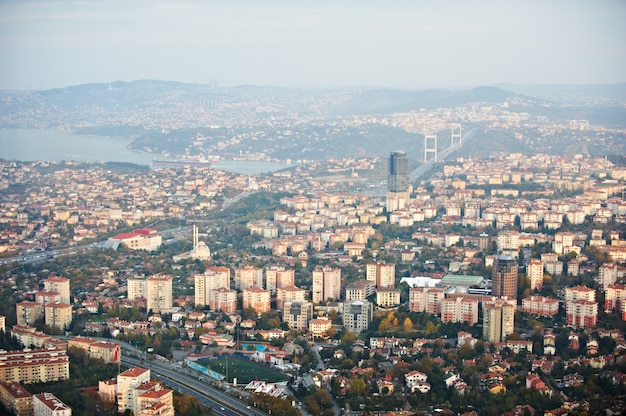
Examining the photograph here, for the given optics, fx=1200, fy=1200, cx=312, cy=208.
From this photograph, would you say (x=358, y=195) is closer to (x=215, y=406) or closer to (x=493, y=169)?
(x=493, y=169)

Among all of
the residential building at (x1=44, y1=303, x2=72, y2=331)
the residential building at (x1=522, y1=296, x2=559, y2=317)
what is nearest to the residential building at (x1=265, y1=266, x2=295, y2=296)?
the residential building at (x1=44, y1=303, x2=72, y2=331)

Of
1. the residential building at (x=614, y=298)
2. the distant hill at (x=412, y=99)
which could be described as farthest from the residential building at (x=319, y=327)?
the distant hill at (x=412, y=99)

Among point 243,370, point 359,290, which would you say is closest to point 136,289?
point 359,290

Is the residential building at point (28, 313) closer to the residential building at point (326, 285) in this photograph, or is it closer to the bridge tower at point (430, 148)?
the residential building at point (326, 285)

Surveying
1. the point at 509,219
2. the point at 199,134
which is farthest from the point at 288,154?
the point at 509,219

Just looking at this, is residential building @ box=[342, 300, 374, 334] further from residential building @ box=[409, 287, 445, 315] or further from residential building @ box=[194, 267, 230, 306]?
residential building @ box=[194, 267, 230, 306]

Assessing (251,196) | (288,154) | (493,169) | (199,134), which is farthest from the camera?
(199,134)

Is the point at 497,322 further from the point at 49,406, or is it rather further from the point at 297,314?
the point at 49,406
